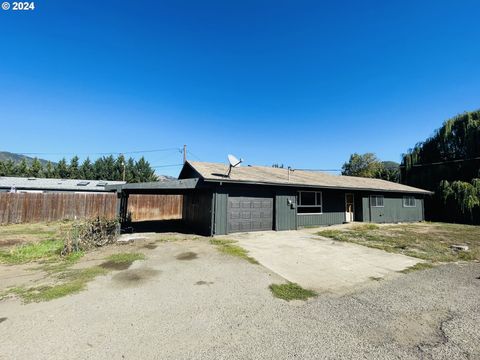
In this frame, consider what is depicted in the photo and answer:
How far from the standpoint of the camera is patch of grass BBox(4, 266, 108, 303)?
15.4ft

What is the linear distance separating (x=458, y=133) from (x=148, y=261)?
30089mm

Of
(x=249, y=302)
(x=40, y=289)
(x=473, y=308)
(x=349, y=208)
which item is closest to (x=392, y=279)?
(x=473, y=308)

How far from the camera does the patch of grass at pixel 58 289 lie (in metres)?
4.69

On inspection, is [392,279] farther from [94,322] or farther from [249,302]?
[94,322]

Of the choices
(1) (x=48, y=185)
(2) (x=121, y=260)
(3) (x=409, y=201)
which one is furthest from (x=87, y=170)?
(3) (x=409, y=201)

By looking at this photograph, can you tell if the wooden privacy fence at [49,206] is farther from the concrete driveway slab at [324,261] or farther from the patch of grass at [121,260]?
the concrete driveway slab at [324,261]

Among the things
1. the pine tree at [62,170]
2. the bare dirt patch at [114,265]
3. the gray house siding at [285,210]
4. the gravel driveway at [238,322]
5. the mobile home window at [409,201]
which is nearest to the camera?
the gravel driveway at [238,322]

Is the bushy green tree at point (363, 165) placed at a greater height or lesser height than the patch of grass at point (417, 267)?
greater

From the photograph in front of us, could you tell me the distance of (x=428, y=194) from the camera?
22.5 meters

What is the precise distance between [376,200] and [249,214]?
1190cm

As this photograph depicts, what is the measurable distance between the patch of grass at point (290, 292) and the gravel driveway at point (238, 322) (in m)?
0.20

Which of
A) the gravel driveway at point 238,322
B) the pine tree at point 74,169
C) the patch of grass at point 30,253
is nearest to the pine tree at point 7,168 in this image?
the pine tree at point 74,169

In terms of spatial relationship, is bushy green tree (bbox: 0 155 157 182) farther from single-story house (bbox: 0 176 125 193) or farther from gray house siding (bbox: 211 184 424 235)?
gray house siding (bbox: 211 184 424 235)

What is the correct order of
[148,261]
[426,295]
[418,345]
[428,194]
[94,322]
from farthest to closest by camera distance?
[428,194] < [148,261] < [426,295] < [94,322] < [418,345]
